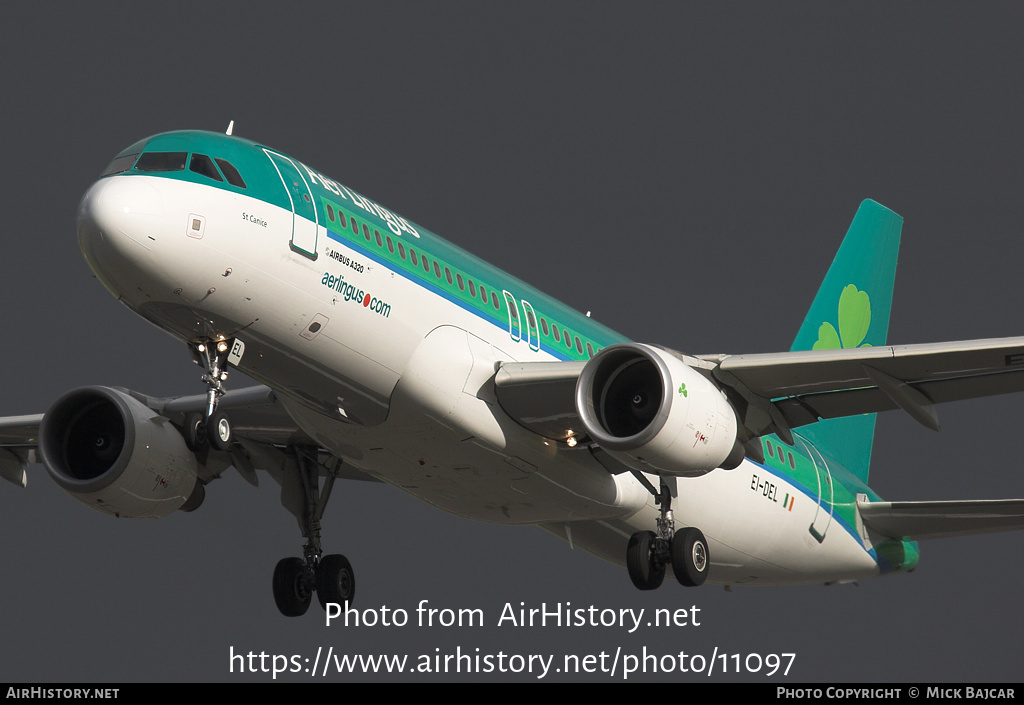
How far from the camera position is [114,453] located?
25.0 m

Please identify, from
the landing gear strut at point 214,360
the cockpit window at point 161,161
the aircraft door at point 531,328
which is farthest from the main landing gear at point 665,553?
the cockpit window at point 161,161

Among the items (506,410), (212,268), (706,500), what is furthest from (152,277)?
(706,500)

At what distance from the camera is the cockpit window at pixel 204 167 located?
18.7 metres

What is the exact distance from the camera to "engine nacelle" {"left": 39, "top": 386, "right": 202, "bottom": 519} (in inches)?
964

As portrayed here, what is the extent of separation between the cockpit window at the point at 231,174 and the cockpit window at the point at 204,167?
10cm

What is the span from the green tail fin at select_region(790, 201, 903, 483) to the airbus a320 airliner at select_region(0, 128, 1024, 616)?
3.63m

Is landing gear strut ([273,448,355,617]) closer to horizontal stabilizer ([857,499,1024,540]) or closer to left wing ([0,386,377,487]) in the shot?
left wing ([0,386,377,487])

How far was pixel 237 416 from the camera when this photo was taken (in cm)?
2384

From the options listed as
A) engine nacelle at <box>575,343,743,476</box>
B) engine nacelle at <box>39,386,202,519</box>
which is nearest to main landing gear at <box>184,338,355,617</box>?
engine nacelle at <box>39,386,202,519</box>

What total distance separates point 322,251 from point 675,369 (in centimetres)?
537

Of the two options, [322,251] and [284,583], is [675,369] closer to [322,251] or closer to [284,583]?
[322,251]

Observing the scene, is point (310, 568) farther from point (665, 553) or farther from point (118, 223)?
point (118, 223)

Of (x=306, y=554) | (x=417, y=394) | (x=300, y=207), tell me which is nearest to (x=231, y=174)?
(x=300, y=207)

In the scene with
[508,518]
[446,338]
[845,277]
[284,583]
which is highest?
[845,277]
